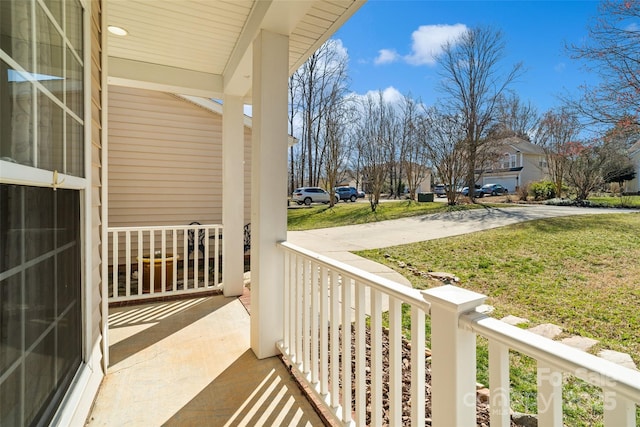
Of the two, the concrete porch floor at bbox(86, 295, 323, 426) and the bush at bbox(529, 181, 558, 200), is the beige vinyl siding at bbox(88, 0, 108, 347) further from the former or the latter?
the bush at bbox(529, 181, 558, 200)

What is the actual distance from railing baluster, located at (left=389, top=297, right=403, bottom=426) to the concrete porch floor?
0.66m

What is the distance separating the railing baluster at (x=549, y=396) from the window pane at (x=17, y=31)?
1.71 metres

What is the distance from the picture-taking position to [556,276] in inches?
179

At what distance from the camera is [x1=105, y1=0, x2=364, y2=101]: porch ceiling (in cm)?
224

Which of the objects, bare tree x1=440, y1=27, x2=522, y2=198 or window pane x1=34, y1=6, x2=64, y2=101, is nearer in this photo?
window pane x1=34, y1=6, x2=64, y2=101

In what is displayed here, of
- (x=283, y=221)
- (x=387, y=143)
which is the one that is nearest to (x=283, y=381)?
(x=283, y=221)

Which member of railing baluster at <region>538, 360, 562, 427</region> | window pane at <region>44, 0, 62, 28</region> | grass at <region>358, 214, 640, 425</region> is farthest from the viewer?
grass at <region>358, 214, 640, 425</region>

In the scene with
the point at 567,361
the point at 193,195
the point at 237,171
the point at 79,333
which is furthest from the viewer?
the point at 193,195

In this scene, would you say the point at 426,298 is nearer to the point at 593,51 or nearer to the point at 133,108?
the point at 133,108

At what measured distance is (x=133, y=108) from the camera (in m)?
5.32

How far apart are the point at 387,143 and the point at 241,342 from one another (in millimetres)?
17143

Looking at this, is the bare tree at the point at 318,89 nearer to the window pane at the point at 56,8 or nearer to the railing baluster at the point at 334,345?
the railing baluster at the point at 334,345

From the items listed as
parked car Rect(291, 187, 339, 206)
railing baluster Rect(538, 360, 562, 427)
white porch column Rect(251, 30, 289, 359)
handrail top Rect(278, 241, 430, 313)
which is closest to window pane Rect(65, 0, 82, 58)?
white porch column Rect(251, 30, 289, 359)

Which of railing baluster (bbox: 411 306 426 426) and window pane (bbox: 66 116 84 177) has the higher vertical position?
window pane (bbox: 66 116 84 177)
